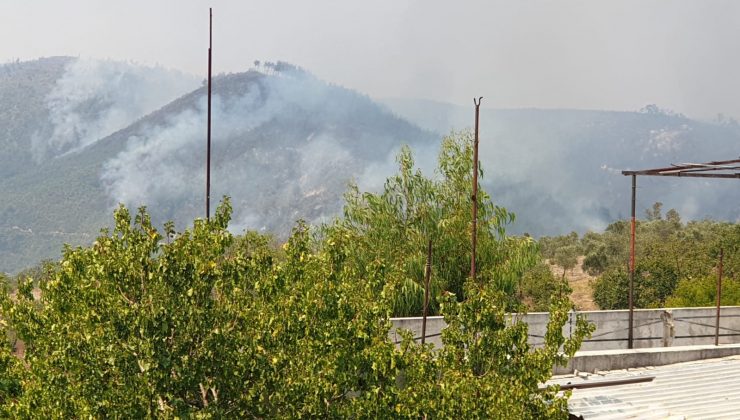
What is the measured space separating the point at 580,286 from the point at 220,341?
6655 centimetres

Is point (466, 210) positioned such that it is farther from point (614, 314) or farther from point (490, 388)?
point (490, 388)

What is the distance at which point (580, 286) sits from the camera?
2864 inches

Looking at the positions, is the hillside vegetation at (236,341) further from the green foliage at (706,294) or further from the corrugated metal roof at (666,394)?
the green foliage at (706,294)

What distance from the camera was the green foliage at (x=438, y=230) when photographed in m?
26.0

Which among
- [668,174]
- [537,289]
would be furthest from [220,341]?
[537,289]

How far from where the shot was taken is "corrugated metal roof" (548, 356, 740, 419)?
52.4ft

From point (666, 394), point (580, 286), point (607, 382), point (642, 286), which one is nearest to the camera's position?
point (666, 394)

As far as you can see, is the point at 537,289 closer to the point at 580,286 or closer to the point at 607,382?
the point at 580,286

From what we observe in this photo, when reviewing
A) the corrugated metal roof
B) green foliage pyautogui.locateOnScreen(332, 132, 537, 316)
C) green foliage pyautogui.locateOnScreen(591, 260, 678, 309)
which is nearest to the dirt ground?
green foliage pyautogui.locateOnScreen(591, 260, 678, 309)

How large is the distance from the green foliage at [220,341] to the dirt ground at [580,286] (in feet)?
146

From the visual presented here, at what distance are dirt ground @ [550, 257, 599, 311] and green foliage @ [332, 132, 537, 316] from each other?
2738cm

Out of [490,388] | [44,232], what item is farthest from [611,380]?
[44,232]

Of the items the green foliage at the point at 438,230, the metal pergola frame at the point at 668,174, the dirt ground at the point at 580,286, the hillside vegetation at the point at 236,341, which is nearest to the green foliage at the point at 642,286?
the dirt ground at the point at 580,286

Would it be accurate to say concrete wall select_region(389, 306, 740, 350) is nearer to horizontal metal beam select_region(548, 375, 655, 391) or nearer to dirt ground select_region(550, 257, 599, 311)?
horizontal metal beam select_region(548, 375, 655, 391)
